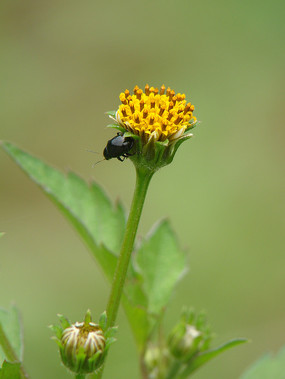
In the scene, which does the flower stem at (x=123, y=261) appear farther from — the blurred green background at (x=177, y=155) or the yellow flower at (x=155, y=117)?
the blurred green background at (x=177, y=155)

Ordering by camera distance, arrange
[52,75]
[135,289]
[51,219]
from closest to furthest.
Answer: [135,289] → [51,219] → [52,75]

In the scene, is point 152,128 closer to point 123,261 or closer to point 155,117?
point 155,117

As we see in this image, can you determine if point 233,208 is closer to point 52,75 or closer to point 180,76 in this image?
point 180,76

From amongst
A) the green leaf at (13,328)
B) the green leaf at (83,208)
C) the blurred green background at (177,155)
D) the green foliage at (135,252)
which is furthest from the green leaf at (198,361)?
the blurred green background at (177,155)

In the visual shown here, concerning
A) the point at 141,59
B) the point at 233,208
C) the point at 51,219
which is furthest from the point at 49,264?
the point at 141,59

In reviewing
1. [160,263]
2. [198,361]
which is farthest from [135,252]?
[198,361]

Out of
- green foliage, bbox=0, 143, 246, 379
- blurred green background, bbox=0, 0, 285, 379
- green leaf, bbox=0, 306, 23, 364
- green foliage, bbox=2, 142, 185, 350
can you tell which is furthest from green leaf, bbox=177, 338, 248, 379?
blurred green background, bbox=0, 0, 285, 379
